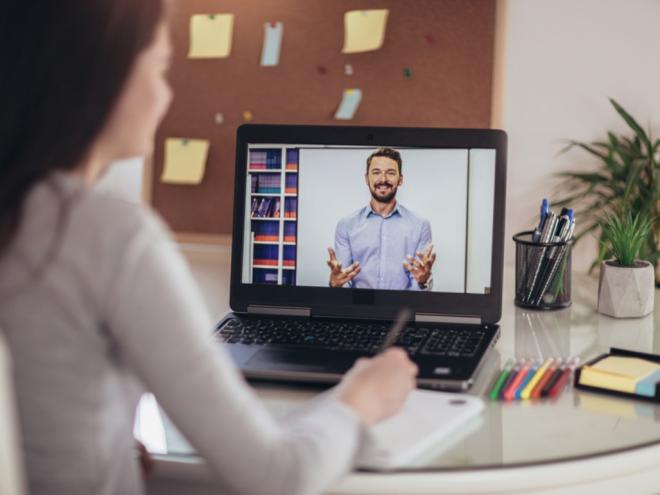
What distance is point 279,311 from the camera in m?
1.33

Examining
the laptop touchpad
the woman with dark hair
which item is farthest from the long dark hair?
the laptop touchpad

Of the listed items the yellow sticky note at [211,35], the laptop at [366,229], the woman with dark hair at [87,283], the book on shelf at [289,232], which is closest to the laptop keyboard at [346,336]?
the laptop at [366,229]

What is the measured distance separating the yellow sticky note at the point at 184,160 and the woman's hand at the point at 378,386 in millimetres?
1584

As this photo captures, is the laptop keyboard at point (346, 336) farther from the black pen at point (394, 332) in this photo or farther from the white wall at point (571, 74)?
the white wall at point (571, 74)

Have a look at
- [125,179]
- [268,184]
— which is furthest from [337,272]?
[125,179]

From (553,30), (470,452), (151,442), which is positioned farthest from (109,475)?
(553,30)

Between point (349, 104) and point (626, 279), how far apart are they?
3.49ft

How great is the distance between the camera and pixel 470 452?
2.92 feet

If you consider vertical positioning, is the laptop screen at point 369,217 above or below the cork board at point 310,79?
below

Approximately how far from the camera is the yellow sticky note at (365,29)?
7.48 ft

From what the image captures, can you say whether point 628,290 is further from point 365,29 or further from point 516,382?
point 365,29

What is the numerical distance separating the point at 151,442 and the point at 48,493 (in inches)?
9.9

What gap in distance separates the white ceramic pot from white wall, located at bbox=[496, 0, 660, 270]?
95cm

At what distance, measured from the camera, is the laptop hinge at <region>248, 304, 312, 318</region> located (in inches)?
52.3
